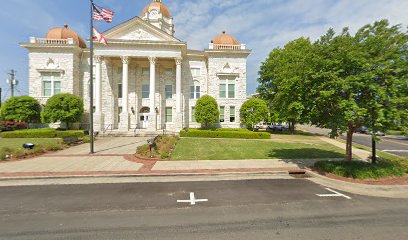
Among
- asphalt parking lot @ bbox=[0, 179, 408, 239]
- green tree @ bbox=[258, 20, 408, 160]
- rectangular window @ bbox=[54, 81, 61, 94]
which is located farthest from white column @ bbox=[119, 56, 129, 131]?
green tree @ bbox=[258, 20, 408, 160]

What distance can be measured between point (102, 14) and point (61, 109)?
18.2 m

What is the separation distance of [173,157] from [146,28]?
24095mm

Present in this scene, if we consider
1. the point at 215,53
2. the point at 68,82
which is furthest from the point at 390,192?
the point at 68,82

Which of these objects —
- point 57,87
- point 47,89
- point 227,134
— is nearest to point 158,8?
point 57,87

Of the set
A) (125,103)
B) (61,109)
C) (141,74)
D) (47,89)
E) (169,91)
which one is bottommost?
(61,109)

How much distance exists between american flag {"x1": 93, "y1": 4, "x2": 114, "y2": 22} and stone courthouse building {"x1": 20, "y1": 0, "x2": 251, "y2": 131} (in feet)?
43.7

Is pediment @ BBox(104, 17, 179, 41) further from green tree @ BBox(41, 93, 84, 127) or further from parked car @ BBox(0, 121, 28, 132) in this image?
parked car @ BBox(0, 121, 28, 132)

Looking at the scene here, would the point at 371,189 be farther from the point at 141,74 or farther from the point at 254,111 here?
the point at 141,74

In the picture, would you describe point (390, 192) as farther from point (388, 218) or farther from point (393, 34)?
point (393, 34)

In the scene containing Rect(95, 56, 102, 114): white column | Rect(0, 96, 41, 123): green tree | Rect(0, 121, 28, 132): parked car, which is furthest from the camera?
Rect(95, 56, 102, 114): white column

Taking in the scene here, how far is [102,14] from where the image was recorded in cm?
1435

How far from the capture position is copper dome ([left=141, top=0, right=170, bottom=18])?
37.0 m

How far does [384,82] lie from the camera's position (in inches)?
315

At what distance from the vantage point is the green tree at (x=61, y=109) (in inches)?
1003
